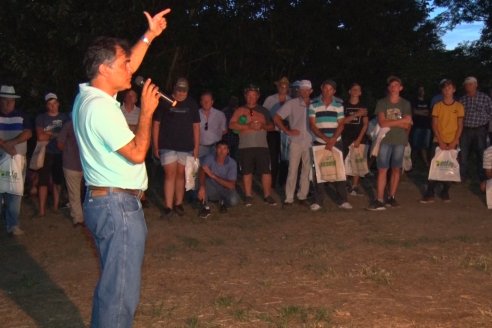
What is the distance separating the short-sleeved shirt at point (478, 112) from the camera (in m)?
12.1

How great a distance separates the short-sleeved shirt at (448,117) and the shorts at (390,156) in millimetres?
974

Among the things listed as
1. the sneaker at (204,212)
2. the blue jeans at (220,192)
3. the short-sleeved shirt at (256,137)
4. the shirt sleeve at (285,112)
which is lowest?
the sneaker at (204,212)

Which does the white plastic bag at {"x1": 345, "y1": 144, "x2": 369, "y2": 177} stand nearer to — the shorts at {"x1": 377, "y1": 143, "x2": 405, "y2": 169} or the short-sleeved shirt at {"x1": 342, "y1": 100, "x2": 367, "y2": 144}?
the short-sleeved shirt at {"x1": 342, "y1": 100, "x2": 367, "y2": 144}

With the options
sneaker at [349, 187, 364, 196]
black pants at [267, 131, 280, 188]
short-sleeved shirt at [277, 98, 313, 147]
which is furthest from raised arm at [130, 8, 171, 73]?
black pants at [267, 131, 280, 188]

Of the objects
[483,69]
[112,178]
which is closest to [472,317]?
[112,178]

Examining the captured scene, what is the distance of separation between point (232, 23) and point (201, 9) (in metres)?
1.95

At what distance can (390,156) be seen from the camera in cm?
1094

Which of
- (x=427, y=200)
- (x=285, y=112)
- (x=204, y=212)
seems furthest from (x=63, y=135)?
(x=427, y=200)

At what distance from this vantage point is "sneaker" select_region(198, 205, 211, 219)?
10.5m

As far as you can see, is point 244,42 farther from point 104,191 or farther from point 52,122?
point 104,191

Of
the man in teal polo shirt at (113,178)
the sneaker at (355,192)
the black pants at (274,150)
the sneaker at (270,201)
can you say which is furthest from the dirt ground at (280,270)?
the black pants at (274,150)

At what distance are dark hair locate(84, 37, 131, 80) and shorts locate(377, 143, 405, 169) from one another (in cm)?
743

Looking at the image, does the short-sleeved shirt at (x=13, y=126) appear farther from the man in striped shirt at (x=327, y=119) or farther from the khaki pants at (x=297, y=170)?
the man in striped shirt at (x=327, y=119)

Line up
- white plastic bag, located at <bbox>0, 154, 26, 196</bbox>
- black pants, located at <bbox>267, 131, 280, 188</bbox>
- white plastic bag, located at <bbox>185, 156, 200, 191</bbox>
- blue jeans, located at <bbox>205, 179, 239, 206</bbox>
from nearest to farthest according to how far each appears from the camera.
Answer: white plastic bag, located at <bbox>0, 154, 26, 196</bbox>, white plastic bag, located at <bbox>185, 156, 200, 191</bbox>, blue jeans, located at <bbox>205, 179, 239, 206</bbox>, black pants, located at <bbox>267, 131, 280, 188</bbox>
